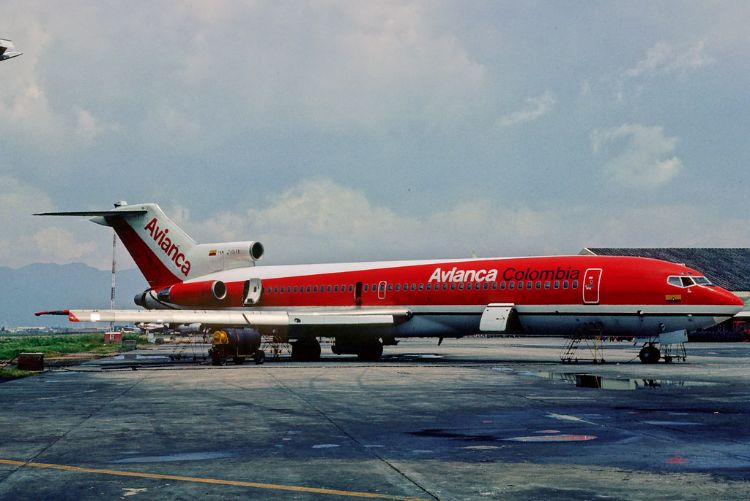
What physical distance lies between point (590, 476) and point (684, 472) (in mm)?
1256

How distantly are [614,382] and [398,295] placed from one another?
1743 centimetres

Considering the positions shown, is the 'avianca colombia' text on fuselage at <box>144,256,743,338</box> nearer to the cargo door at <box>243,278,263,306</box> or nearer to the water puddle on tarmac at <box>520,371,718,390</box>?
the cargo door at <box>243,278,263,306</box>

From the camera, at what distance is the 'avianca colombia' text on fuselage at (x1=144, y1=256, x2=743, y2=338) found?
36.5 metres

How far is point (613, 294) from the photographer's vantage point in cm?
3706

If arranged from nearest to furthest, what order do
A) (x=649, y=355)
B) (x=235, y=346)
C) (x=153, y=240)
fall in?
1. (x=649, y=355)
2. (x=235, y=346)
3. (x=153, y=240)

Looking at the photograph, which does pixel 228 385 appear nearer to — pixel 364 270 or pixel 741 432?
pixel 741 432

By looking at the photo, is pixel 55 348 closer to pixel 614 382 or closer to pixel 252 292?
pixel 252 292

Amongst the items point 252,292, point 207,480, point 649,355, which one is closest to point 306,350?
point 252,292

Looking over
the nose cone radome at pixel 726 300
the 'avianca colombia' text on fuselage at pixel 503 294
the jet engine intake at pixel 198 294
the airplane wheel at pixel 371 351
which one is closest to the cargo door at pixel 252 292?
the 'avianca colombia' text on fuselage at pixel 503 294

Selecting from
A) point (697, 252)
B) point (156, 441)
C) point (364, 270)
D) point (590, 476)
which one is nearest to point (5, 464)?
point (156, 441)

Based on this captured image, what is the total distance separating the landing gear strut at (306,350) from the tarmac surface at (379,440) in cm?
1902

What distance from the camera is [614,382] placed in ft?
87.3

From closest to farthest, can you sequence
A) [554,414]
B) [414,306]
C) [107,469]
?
[107,469] → [554,414] → [414,306]

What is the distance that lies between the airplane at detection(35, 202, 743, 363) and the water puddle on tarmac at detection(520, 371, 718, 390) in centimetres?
834
